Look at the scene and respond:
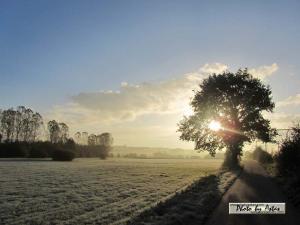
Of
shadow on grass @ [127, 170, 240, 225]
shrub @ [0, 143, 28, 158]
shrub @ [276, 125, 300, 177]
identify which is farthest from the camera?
shrub @ [0, 143, 28, 158]

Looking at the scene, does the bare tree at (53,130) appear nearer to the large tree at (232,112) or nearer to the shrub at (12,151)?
the shrub at (12,151)

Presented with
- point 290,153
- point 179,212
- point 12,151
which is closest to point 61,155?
point 12,151

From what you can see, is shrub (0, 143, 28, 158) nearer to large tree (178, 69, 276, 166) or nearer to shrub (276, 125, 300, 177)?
large tree (178, 69, 276, 166)

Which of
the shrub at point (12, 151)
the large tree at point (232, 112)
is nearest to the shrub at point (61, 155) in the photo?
the shrub at point (12, 151)

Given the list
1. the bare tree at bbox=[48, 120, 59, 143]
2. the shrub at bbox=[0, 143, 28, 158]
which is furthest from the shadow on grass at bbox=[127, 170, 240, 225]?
the bare tree at bbox=[48, 120, 59, 143]

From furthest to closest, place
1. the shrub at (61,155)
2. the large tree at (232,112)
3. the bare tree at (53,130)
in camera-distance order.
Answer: the bare tree at (53,130)
the shrub at (61,155)
the large tree at (232,112)

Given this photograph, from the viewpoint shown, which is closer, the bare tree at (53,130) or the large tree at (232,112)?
the large tree at (232,112)

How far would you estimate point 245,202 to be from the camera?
1983 centimetres

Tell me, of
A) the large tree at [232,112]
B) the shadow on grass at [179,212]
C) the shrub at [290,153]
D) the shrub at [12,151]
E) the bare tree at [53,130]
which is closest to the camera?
the shadow on grass at [179,212]

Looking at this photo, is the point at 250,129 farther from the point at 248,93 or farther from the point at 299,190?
the point at 299,190

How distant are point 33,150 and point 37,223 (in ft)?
296

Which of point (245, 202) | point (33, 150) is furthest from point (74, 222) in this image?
point (33, 150)

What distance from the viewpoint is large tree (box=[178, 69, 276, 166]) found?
62344mm

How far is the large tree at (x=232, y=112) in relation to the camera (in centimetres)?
6234
